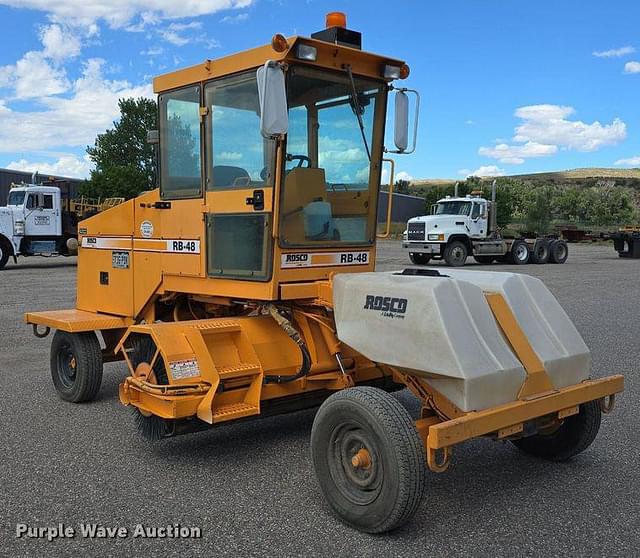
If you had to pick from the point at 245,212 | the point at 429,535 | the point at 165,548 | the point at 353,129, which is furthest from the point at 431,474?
the point at 353,129

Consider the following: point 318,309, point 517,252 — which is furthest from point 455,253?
point 318,309

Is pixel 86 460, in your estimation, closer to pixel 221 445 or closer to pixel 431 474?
pixel 221 445

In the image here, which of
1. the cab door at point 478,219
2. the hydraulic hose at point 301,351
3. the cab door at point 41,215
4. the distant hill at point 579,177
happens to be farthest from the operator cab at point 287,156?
the distant hill at point 579,177

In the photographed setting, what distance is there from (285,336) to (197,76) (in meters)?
2.12

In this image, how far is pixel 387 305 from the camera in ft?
12.7

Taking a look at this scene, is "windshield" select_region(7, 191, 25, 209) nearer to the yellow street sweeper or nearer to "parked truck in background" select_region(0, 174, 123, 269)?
"parked truck in background" select_region(0, 174, 123, 269)

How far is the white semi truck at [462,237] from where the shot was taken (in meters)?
24.2

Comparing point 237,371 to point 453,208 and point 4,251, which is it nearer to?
point 4,251

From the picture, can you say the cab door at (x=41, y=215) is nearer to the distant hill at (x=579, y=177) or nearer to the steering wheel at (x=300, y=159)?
the steering wheel at (x=300, y=159)

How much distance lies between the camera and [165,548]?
11.4 feet

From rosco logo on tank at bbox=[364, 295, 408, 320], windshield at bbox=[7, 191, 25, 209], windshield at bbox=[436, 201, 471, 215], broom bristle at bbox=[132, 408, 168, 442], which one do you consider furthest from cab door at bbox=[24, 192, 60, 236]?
rosco logo on tank at bbox=[364, 295, 408, 320]

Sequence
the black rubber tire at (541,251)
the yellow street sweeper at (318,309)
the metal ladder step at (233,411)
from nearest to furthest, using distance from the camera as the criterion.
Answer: the yellow street sweeper at (318,309), the metal ladder step at (233,411), the black rubber tire at (541,251)

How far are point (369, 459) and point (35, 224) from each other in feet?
68.6

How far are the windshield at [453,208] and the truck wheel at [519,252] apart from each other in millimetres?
2821
